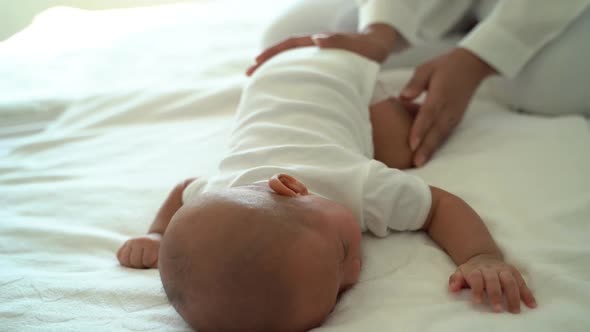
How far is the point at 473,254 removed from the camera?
0.67m

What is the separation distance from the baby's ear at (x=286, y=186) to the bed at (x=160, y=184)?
14 cm

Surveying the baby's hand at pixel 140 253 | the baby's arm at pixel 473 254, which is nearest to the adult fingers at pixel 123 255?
the baby's hand at pixel 140 253

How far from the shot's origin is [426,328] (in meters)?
0.56

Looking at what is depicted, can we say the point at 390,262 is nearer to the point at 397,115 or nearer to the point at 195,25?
the point at 397,115

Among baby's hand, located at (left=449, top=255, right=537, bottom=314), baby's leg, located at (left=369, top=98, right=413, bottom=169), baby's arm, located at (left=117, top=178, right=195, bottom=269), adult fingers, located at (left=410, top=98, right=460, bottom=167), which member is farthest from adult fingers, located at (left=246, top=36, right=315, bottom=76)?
baby's hand, located at (left=449, top=255, right=537, bottom=314)

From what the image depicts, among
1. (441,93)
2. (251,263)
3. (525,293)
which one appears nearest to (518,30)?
(441,93)

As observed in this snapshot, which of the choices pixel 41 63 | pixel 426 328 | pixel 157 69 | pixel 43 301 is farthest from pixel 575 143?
pixel 41 63

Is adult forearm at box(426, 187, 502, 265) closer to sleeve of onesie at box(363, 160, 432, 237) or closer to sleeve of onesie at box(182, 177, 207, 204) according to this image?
sleeve of onesie at box(363, 160, 432, 237)

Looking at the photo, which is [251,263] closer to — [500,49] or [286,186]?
[286,186]

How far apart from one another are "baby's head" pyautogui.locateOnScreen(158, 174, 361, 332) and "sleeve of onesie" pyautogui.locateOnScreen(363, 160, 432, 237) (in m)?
0.11

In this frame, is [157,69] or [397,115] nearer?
[397,115]

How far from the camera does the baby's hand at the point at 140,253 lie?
2.56 ft

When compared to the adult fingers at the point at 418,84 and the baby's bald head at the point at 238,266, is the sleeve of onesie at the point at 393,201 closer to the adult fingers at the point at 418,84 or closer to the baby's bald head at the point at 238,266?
the baby's bald head at the point at 238,266

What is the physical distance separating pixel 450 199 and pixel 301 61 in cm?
44
